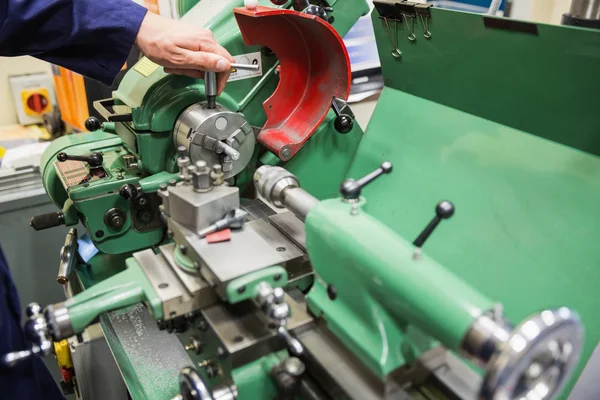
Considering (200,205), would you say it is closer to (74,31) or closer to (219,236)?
(219,236)

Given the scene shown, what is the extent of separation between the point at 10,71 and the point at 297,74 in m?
1.48

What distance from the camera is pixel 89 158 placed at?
1.31 m

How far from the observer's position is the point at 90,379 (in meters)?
1.38

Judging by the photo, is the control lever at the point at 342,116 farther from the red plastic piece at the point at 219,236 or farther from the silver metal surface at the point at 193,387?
the silver metal surface at the point at 193,387

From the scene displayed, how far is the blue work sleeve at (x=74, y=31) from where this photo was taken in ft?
3.26

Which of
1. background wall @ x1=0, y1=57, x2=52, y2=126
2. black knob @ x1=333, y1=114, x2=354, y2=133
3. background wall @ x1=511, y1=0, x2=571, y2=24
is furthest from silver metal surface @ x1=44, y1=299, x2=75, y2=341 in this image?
background wall @ x1=511, y1=0, x2=571, y2=24

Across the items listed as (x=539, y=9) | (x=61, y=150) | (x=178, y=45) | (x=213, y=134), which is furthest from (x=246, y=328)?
(x=539, y=9)

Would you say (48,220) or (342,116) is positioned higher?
(342,116)

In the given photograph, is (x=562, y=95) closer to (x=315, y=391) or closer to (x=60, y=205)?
(x=315, y=391)

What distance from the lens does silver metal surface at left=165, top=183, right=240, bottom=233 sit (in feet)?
2.79

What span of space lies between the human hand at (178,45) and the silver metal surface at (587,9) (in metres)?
0.70

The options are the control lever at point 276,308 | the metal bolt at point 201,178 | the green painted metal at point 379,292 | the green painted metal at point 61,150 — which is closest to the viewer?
the green painted metal at point 379,292

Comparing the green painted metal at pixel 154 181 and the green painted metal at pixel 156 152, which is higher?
the green painted metal at pixel 156 152

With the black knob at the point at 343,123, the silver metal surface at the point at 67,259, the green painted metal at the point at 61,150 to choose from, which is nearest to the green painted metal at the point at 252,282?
the black knob at the point at 343,123
